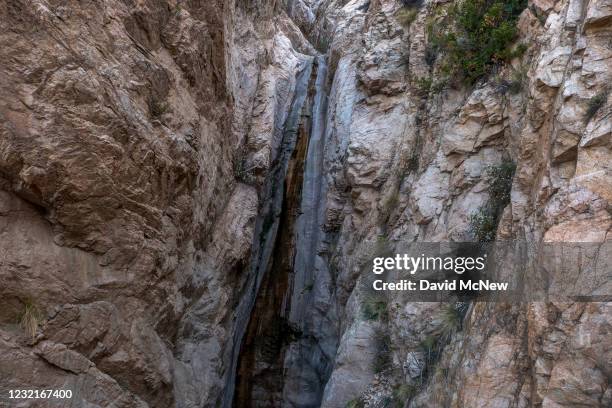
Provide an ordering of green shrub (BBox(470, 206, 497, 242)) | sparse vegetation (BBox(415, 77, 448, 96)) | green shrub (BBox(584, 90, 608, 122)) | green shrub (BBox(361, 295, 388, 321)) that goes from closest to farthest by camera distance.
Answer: green shrub (BBox(584, 90, 608, 122)) → green shrub (BBox(470, 206, 497, 242)) → green shrub (BBox(361, 295, 388, 321)) → sparse vegetation (BBox(415, 77, 448, 96))

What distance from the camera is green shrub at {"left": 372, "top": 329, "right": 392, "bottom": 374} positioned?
940 cm

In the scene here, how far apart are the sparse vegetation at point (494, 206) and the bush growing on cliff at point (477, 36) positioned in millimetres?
2028

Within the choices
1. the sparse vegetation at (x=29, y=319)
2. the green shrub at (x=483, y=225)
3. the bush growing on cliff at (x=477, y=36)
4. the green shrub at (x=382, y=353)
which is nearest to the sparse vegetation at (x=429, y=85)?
the bush growing on cliff at (x=477, y=36)

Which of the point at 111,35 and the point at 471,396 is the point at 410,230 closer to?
the point at 471,396

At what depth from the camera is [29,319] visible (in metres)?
6.47

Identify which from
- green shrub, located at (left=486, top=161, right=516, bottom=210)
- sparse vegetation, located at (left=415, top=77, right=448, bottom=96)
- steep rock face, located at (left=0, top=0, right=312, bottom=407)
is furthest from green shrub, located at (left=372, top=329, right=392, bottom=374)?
sparse vegetation, located at (left=415, top=77, right=448, bottom=96)

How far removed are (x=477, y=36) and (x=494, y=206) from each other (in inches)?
140

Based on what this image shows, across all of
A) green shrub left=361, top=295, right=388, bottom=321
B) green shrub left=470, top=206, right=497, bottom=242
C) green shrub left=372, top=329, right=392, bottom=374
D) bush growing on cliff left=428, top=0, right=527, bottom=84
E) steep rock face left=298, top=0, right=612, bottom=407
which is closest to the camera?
steep rock face left=298, top=0, right=612, bottom=407

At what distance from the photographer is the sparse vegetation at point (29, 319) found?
6.44m

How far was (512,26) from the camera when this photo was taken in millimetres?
8992

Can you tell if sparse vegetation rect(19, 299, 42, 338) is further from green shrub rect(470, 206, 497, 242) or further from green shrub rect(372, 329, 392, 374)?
green shrub rect(470, 206, 497, 242)

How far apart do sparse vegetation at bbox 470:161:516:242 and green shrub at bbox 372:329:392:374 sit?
105 inches

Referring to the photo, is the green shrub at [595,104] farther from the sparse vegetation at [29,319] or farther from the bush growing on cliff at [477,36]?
the sparse vegetation at [29,319]

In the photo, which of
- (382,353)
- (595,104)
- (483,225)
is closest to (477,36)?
(483,225)
